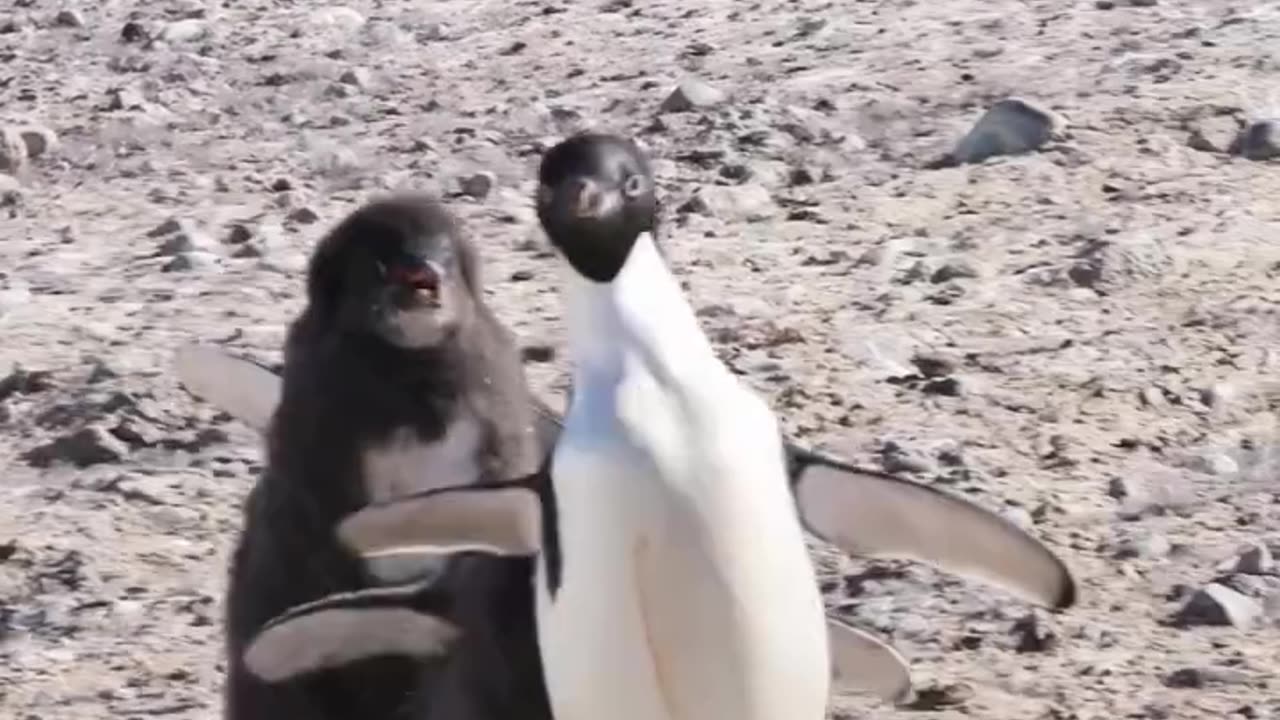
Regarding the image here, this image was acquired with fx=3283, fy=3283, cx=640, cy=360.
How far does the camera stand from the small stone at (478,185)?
24.5 ft

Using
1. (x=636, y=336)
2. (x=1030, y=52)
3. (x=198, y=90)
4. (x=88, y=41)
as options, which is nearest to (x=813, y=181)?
(x=1030, y=52)

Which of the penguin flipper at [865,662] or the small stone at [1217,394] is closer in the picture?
the penguin flipper at [865,662]

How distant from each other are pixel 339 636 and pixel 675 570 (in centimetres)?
47

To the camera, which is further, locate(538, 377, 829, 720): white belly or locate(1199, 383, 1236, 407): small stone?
locate(1199, 383, 1236, 407): small stone

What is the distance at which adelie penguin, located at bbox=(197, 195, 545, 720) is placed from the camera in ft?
13.8

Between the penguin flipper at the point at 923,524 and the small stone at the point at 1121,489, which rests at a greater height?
the penguin flipper at the point at 923,524

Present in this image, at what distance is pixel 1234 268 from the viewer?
6320mm

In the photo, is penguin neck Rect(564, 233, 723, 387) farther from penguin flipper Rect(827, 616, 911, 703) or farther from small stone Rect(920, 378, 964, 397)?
small stone Rect(920, 378, 964, 397)

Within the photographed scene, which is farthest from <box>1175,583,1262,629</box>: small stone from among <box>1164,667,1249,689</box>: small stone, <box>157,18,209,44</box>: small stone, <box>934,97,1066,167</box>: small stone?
<box>157,18,209,44</box>: small stone

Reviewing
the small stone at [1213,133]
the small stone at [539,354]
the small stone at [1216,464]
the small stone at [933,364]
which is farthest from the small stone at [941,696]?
the small stone at [1213,133]

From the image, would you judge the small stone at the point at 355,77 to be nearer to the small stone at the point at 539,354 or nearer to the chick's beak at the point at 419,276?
the small stone at the point at 539,354

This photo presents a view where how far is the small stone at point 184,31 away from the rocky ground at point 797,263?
0.01 m

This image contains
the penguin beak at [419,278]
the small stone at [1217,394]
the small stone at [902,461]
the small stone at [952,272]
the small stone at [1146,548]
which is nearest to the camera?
the penguin beak at [419,278]

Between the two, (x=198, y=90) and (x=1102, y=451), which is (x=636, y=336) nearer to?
(x=1102, y=451)
